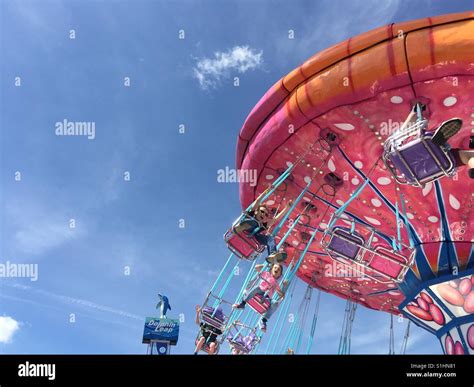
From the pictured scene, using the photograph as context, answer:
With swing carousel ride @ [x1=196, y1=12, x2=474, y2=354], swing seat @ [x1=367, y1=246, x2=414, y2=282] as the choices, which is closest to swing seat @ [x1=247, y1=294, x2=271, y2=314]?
swing carousel ride @ [x1=196, y1=12, x2=474, y2=354]

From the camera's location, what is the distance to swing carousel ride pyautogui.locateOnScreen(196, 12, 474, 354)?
6.89 metres

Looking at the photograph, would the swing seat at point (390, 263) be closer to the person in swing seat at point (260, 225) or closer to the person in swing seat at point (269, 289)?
the person in swing seat at point (260, 225)

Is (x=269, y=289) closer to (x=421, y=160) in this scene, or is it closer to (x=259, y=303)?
(x=259, y=303)

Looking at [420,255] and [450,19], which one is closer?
[450,19]

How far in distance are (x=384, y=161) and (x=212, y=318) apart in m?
4.55

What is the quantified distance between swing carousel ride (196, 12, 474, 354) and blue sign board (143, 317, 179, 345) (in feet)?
3.29

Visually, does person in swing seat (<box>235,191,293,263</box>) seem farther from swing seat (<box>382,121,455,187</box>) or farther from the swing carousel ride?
swing seat (<box>382,121,455,187</box>)

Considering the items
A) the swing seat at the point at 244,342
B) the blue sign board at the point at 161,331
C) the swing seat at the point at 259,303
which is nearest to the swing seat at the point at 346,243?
the swing seat at the point at 259,303

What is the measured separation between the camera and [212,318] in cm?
945
